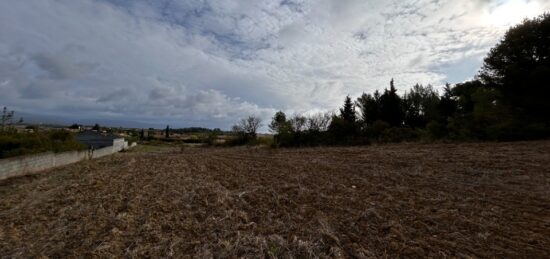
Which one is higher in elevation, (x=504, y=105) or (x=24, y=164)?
(x=504, y=105)

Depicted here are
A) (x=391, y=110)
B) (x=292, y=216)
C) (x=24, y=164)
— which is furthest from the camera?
(x=391, y=110)

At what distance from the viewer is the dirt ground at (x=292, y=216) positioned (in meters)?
4.14

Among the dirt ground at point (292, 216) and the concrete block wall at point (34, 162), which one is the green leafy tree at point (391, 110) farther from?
the concrete block wall at point (34, 162)

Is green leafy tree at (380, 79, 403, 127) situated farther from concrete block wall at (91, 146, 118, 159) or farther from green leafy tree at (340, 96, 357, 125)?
concrete block wall at (91, 146, 118, 159)

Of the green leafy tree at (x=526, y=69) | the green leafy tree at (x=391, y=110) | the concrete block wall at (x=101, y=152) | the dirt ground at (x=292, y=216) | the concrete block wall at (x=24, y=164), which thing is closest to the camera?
the dirt ground at (x=292, y=216)

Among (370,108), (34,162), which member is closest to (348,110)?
(370,108)

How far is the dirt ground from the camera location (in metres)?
4.14

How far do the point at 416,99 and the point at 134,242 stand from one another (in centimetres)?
3987

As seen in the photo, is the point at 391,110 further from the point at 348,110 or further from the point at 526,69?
the point at 526,69

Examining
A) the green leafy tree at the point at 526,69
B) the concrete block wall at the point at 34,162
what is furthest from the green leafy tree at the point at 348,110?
the concrete block wall at the point at 34,162

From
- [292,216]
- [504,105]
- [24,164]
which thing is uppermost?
[504,105]

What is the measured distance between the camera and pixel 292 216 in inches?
219

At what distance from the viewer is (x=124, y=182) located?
9.84 meters

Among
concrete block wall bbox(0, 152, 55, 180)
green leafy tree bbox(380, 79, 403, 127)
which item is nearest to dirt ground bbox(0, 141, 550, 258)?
concrete block wall bbox(0, 152, 55, 180)
